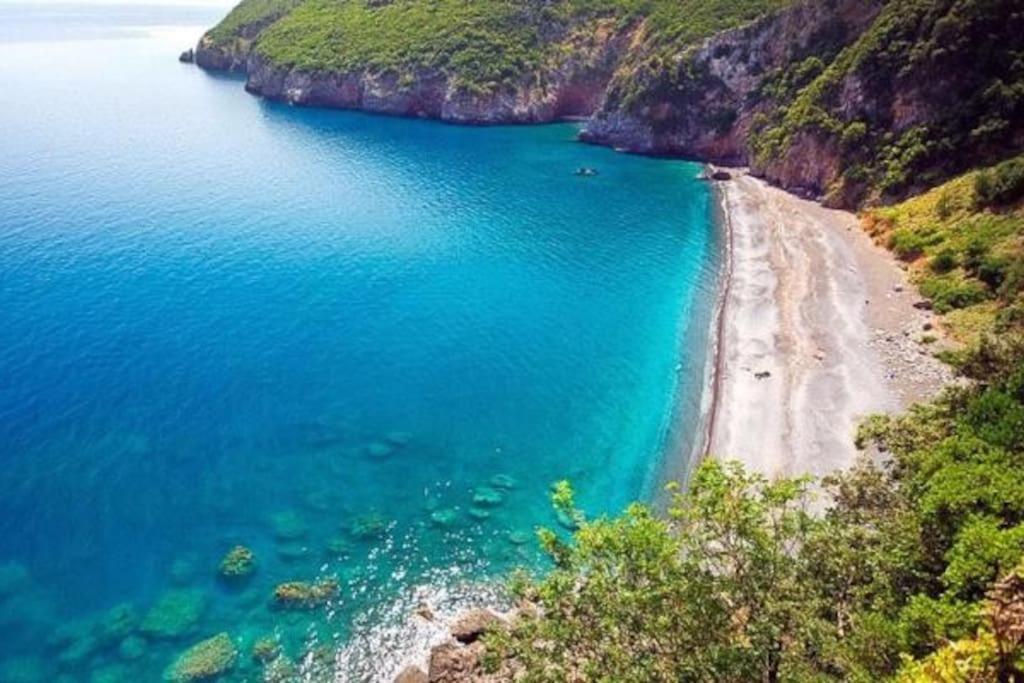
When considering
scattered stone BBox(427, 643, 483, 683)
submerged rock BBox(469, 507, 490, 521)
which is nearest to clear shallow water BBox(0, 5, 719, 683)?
submerged rock BBox(469, 507, 490, 521)

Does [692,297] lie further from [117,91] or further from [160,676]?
[117,91]

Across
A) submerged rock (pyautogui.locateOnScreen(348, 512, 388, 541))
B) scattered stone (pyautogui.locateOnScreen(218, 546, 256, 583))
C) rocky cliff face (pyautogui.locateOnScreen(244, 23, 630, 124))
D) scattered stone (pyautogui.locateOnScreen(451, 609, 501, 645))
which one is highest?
rocky cliff face (pyautogui.locateOnScreen(244, 23, 630, 124))

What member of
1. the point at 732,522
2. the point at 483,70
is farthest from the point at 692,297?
the point at 483,70

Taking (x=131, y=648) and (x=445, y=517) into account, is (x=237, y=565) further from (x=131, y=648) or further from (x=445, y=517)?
(x=445, y=517)

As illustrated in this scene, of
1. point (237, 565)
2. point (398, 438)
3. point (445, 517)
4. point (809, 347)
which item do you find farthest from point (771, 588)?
point (809, 347)

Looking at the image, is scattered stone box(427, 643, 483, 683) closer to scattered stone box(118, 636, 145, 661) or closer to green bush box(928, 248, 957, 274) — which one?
scattered stone box(118, 636, 145, 661)

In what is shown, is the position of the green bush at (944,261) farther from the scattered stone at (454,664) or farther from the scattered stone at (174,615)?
the scattered stone at (174,615)
